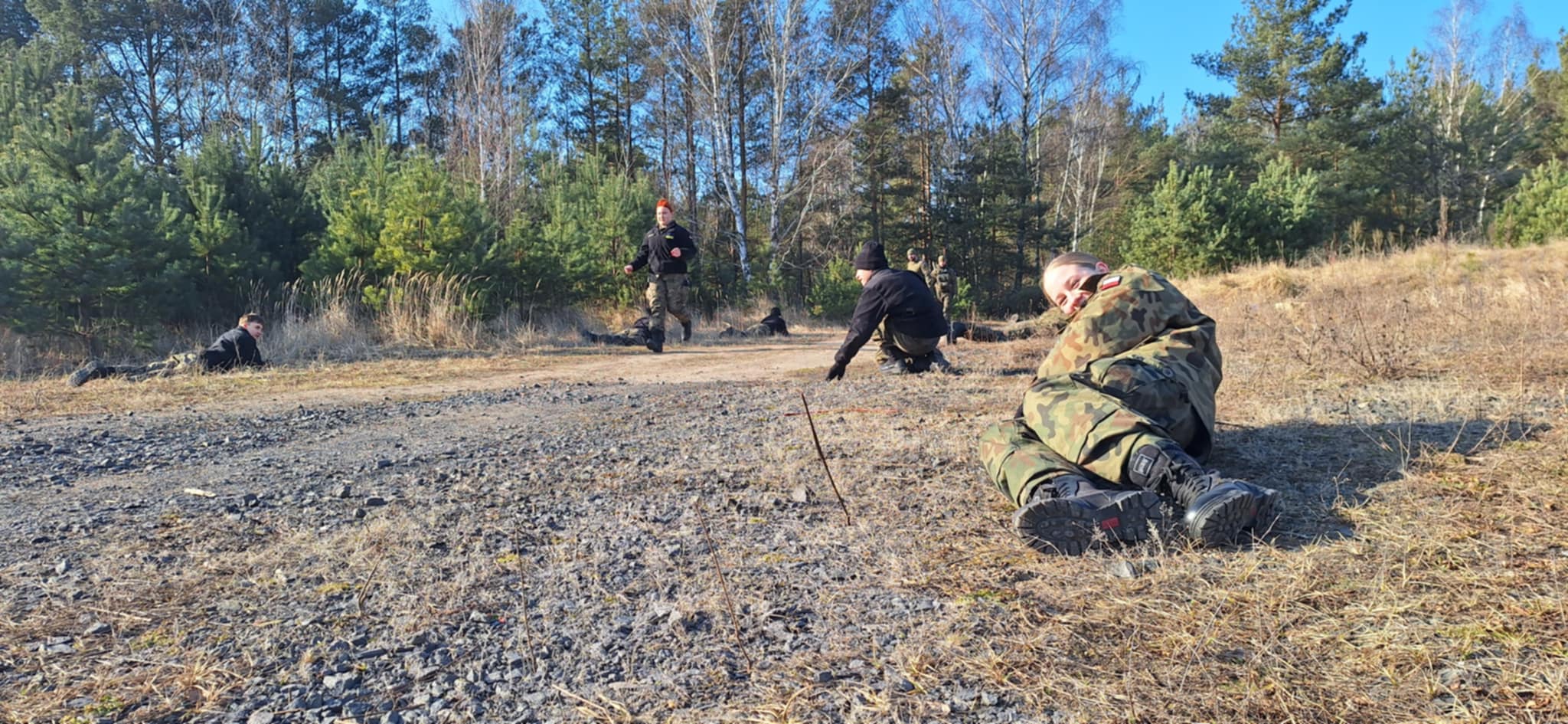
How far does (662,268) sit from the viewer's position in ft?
36.3

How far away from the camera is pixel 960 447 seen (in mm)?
3947

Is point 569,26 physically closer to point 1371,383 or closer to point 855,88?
point 855,88

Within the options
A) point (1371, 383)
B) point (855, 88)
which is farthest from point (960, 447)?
point (855, 88)

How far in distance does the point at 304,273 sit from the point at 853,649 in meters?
11.7

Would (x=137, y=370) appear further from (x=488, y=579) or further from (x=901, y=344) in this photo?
(x=488, y=579)

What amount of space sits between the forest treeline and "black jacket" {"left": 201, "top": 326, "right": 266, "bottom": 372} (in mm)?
2461

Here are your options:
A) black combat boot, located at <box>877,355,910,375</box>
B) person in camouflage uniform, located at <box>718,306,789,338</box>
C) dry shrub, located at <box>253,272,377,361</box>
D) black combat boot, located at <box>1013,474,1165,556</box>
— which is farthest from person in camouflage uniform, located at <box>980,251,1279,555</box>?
person in camouflage uniform, located at <box>718,306,789,338</box>

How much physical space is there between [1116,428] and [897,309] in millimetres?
4073

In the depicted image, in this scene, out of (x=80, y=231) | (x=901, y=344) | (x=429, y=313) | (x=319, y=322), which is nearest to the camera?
(x=901, y=344)

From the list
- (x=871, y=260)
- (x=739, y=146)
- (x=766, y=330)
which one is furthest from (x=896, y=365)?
(x=739, y=146)

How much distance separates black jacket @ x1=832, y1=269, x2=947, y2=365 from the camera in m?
6.12

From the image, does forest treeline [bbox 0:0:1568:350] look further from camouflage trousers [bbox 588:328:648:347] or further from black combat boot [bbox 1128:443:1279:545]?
black combat boot [bbox 1128:443:1279:545]

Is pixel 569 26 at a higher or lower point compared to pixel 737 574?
higher

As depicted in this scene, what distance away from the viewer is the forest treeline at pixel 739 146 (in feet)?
40.4
